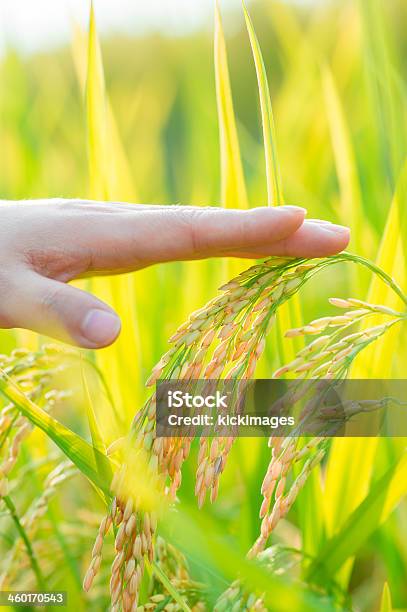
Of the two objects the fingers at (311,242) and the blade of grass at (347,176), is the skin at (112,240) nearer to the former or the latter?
the fingers at (311,242)

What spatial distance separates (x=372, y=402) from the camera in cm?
68

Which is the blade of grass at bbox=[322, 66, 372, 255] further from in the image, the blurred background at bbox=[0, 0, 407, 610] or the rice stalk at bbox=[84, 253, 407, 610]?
the rice stalk at bbox=[84, 253, 407, 610]

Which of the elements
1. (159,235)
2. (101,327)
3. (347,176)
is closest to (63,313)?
(101,327)

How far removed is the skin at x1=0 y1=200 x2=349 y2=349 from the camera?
2.41 feet

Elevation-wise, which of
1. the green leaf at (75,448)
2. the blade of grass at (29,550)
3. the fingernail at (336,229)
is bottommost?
the blade of grass at (29,550)

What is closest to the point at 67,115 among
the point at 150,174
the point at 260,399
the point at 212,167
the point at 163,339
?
the point at 150,174

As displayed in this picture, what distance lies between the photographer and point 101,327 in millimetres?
680

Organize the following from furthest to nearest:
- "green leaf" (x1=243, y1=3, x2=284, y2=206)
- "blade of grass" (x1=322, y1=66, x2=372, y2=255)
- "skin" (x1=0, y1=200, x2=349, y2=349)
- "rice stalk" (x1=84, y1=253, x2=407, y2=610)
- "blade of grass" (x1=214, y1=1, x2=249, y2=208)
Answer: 1. "blade of grass" (x1=322, y1=66, x2=372, y2=255)
2. "blade of grass" (x1=214, y1=1, x2=249, y2=208)
3. "green leaf" (x1=243, y1=3, x2=284, y2=206)
4. "skin" (x1=0, y1=200, x2=349, y2=349)
5. "rice stalk" (x1=84, y1=253, x2=407, y2=610)

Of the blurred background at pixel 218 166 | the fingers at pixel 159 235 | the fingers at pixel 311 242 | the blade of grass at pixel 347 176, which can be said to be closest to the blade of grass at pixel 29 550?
the blurred background at pixel 218 166

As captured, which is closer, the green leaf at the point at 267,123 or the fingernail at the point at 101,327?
the fingernail at the point at 101,327

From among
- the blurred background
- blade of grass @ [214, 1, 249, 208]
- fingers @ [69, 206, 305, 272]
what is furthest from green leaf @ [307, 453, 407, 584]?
blade of grass @ [214, 1, 249, 208]

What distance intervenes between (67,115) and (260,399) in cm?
191

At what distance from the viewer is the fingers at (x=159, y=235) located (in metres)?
0.76

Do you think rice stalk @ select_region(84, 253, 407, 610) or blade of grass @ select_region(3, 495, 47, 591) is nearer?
rice stalk @ select_region(84, 253, 407, 610)
